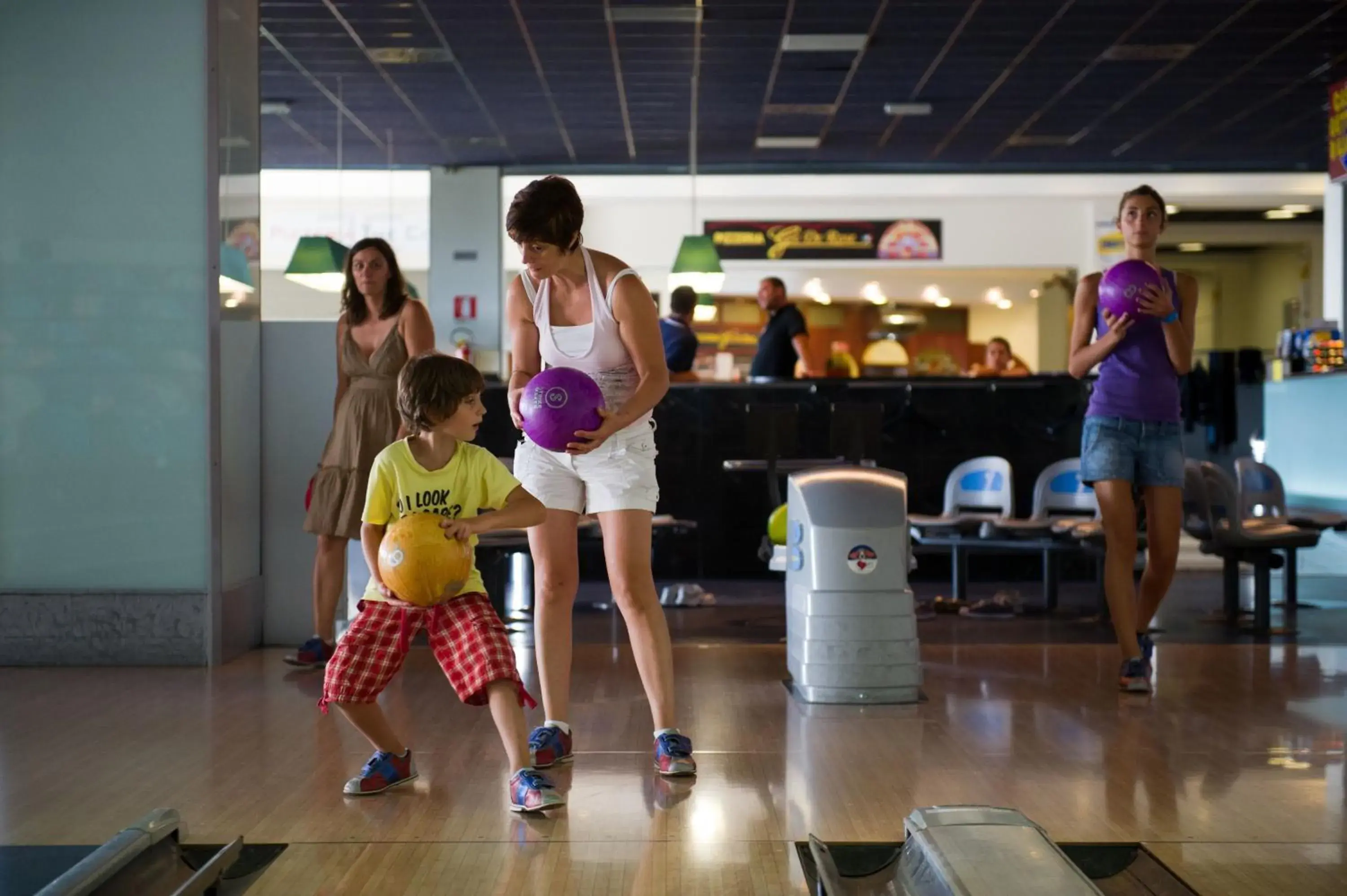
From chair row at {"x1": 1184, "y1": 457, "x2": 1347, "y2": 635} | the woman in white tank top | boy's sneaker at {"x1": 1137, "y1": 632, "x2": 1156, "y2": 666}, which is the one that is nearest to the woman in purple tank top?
boy's sneaker at {"x1": 1137, "y1": 632, "x2": 1156, "y2": 666}

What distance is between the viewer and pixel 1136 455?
4543 millimetres

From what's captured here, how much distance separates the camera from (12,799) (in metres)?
3.20

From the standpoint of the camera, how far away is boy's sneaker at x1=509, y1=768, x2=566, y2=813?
301cm

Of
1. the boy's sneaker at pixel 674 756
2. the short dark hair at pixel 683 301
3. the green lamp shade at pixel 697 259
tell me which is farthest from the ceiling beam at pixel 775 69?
the boy's sneaker at pixel 674 756

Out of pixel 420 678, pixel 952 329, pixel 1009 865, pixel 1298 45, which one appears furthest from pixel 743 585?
pixel 952 329

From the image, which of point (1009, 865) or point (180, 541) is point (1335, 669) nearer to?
point (1009, 865)

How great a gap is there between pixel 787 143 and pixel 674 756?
9.01 metres

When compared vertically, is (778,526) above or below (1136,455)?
below

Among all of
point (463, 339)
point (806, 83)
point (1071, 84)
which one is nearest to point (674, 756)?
point (806, 83)

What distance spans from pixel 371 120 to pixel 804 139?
11.3 feet

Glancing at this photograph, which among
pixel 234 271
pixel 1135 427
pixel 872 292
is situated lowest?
pixel 1135 427

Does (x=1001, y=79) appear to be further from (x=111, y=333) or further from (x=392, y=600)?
(x=392, y=600)

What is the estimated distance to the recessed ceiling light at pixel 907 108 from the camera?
1025 cm

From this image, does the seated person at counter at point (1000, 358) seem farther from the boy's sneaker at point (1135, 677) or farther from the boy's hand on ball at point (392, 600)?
the boy's hand on ball at point (392, 600)
